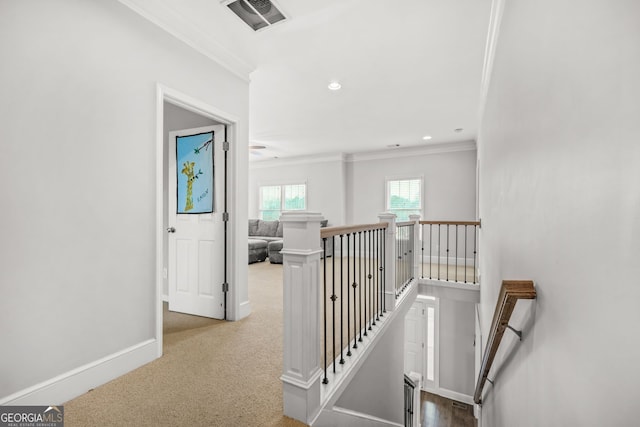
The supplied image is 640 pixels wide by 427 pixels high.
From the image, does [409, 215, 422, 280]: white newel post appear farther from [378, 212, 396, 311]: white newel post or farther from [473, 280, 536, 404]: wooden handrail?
[473, 280, 536, 404]: wooden handrail

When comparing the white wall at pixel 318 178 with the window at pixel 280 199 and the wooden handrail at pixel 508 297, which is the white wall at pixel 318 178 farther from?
the wooden handrail at pixel 508 297

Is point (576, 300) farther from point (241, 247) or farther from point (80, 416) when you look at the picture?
point (241, 247)

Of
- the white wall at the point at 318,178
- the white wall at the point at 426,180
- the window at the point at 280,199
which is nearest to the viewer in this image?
the white wall at the point at 426,180

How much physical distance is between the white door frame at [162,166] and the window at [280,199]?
15.7 feet

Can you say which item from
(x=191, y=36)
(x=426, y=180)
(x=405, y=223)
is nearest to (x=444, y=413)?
(x=405, y=223)

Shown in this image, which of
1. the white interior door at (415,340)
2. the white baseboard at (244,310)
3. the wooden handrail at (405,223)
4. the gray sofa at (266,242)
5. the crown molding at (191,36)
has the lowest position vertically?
the white interior door at (415,340)

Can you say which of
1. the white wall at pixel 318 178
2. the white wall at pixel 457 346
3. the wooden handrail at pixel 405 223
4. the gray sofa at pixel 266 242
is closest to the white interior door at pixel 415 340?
the white wall at pixel 457 346

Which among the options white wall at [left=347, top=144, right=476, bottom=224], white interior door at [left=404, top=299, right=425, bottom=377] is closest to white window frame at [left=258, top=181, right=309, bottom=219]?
white wall at [left=347, top=144, right=476, bottom=224]

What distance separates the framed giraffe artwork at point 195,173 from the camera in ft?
10.1

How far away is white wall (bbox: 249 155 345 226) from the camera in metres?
7.32

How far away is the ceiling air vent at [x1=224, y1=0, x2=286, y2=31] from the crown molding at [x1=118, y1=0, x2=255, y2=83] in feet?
1.43

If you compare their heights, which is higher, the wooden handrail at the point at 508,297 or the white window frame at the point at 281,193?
the white window frame at the point at 281,193

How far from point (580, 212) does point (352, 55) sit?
2.70 metres

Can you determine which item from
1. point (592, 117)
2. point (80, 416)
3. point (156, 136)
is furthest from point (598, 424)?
point (156, 136)
